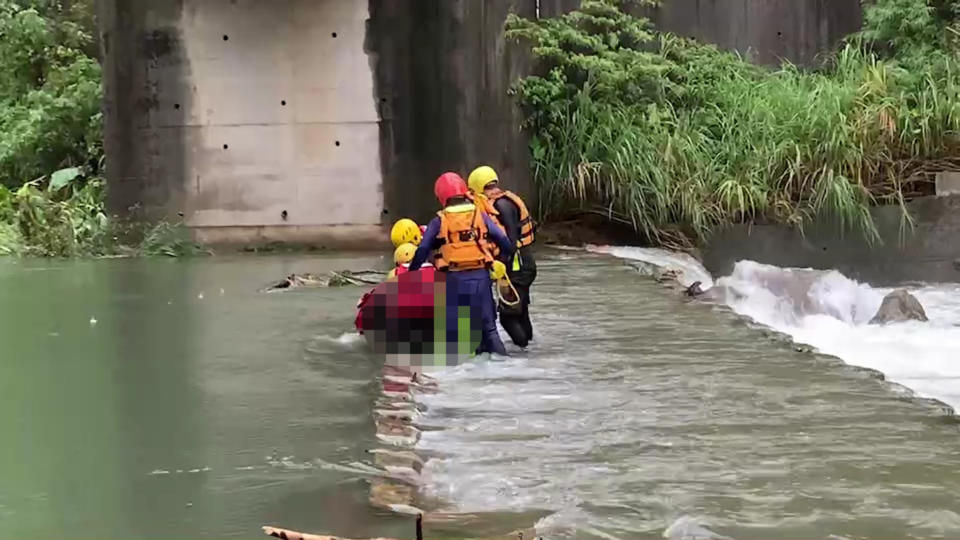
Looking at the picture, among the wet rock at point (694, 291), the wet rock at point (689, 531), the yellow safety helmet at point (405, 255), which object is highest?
the yellow safety helmet at point (405, 255)

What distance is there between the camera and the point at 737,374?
5.87 meters

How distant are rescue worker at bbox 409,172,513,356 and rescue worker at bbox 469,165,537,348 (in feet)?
0.95

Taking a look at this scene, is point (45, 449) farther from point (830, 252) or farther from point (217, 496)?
point (830, 252)

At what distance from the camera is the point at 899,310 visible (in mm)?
9133

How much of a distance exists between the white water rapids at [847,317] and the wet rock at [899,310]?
0.11 meters

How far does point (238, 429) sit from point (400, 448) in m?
0.79

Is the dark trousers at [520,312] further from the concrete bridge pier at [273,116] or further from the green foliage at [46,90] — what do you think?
the green foliage at [46,90]

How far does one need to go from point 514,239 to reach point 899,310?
13.3 feet

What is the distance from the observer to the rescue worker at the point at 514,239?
22.1ft

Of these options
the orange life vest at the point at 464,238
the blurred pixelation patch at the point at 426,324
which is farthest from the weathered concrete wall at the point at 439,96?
the orange life vest at the point at 464,238

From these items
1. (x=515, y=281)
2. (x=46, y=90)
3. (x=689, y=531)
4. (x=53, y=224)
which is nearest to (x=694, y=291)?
(x=515, y=281)

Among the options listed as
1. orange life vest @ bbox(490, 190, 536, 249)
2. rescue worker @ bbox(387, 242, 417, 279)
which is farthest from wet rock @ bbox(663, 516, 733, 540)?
rescue worker @ bbox(387, 242, 417, 279)

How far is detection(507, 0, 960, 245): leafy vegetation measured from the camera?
43.0 feet

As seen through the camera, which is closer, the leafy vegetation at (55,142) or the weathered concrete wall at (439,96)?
the weathered concrete wall at (439,96)
